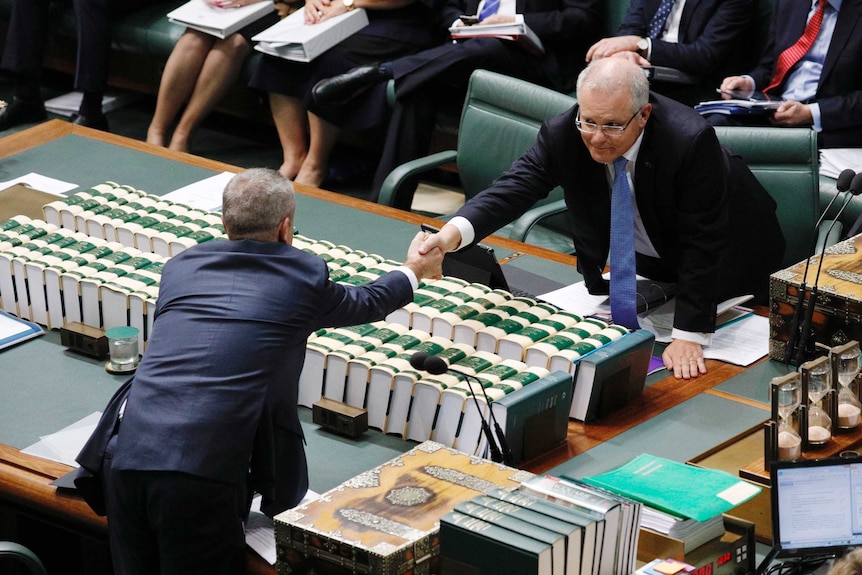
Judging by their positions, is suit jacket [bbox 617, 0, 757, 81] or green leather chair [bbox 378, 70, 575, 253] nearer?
green leather chair [bbox 378, 70, 575, 253]

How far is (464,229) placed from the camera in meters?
3.22

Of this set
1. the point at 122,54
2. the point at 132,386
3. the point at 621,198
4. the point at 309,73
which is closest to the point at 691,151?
the point at 621,198

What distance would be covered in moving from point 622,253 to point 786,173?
68 centimetres

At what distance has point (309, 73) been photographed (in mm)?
5453

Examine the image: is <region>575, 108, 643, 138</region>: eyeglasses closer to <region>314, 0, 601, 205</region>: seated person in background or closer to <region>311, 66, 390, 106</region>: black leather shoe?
<region>314, 0, 601, 205</region>: seated person in background

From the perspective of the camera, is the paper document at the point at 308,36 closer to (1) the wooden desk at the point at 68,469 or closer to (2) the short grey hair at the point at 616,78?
(2) the short grey hair at the point at 616,78

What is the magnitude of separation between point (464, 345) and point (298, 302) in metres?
0.54

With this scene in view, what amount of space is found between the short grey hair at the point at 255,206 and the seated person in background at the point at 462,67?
244cm

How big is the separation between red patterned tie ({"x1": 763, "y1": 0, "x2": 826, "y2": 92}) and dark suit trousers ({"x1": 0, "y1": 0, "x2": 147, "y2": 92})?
3.08m

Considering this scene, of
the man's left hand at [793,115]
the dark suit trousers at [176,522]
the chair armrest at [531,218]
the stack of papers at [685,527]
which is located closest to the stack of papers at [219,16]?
the chair armrest at [531,218]

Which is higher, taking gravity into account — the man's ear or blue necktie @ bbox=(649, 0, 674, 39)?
blue necktie @ bbox=(649, 0, 674, 39)

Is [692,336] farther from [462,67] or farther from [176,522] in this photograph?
[462,67]

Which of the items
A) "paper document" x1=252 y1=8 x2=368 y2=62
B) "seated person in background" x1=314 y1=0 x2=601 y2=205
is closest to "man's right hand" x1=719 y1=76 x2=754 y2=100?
"seated person in background" x1=314 y1=0 x2=601 y2=205

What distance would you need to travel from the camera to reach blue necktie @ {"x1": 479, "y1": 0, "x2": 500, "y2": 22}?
5211 millimetres
